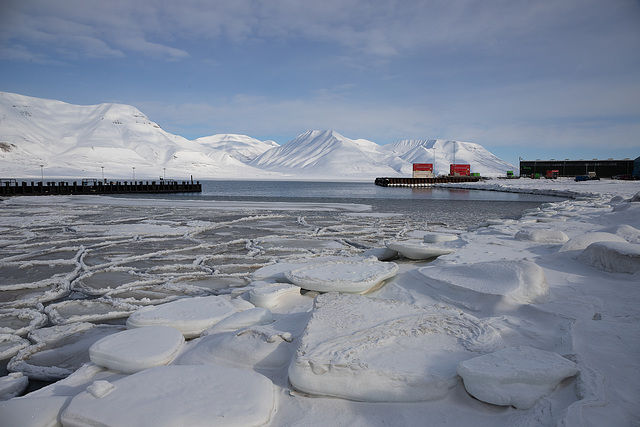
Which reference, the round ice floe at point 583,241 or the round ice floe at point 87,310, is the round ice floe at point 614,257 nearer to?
the round ice floe at point 583,241

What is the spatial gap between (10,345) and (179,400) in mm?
2252

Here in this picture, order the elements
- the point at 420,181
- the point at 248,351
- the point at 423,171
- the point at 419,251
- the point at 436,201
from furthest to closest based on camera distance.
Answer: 1. the point at 423,171
2. the point at 420,181
3. the point at 436,201
4. the point at 419,251
5. the point at 248,351

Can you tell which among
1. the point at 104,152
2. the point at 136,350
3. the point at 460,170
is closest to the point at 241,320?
the point at 136,350

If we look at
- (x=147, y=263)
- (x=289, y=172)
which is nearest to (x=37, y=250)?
(x=147, y=263)

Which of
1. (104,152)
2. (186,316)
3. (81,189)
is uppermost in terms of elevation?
(104,152)

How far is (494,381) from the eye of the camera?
2.00 m

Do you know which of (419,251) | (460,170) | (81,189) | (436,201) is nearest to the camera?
(419,251)

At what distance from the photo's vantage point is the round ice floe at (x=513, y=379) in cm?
198

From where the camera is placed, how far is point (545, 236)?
246 inches

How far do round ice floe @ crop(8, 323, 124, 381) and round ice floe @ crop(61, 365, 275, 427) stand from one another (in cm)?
111

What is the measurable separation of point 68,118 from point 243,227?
666 ft

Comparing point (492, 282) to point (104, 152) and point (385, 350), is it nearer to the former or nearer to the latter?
point (385, 350)

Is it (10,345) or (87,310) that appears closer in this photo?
(10,345)

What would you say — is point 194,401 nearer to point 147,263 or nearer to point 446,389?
point 446,389
